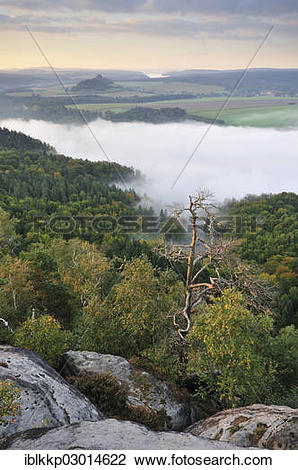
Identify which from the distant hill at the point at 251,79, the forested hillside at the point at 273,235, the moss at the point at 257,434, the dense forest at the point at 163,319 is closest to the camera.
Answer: the moss at the point at 257,434

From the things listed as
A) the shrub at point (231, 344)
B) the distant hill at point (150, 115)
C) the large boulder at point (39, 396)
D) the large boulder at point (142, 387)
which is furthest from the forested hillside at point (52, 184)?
the large boulder at point (39, 396)

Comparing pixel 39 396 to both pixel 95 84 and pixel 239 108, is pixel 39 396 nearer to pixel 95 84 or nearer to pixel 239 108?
pixel 95 84

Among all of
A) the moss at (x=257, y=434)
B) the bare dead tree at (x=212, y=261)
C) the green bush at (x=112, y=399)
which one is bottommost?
the green bush at (x=112, y=399)

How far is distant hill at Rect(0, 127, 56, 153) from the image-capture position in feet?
502

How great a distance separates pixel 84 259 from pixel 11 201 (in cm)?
6443

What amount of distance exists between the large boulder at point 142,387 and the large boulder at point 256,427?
1.33 m

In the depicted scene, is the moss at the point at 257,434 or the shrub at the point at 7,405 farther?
the moss at the point at 257,434

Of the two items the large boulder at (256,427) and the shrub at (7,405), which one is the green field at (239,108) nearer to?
the large boulder at (256,427)

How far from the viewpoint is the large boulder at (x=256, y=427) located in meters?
10.0

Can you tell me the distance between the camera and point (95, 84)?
41.8 m

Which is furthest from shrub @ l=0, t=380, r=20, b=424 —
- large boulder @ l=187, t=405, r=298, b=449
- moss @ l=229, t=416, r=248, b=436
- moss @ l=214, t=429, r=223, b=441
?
moss @ l=229, t=416, r=248, b=436

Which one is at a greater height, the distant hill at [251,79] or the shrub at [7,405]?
the distant hill at [251,79]

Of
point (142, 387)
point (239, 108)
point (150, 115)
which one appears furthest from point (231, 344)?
point (239, 108)

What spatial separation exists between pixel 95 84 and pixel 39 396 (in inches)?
1467
